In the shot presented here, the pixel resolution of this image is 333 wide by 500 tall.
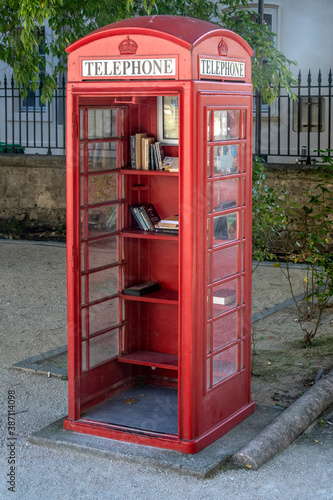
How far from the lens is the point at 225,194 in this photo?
16.4ft

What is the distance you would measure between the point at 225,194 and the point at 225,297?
0.68 metres

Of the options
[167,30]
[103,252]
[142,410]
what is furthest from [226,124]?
[142,410]

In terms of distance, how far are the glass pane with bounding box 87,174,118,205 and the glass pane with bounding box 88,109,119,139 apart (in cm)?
28

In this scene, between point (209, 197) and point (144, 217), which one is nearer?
point (209, 197)

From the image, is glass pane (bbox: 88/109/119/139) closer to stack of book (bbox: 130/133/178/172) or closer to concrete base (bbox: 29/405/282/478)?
stack of book (bbox: 130/133/178/172)

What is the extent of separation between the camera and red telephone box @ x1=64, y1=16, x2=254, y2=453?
467 centimetres

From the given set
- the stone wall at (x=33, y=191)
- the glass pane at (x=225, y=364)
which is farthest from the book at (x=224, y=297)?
the stone wall at (x=33, y=191)

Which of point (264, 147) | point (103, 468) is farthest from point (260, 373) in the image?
point (264, 147)

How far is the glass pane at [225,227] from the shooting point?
495 centimetres

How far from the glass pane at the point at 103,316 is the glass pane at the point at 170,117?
1.26m

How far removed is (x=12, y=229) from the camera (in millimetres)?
13727

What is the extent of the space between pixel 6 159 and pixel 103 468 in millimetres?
9672

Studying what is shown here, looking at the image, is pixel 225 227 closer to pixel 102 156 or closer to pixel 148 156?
pixel 148 156

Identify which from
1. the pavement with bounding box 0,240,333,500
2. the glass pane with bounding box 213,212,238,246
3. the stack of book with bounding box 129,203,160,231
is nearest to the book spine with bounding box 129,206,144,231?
the stack of book with bounding box 129,203,160,231
